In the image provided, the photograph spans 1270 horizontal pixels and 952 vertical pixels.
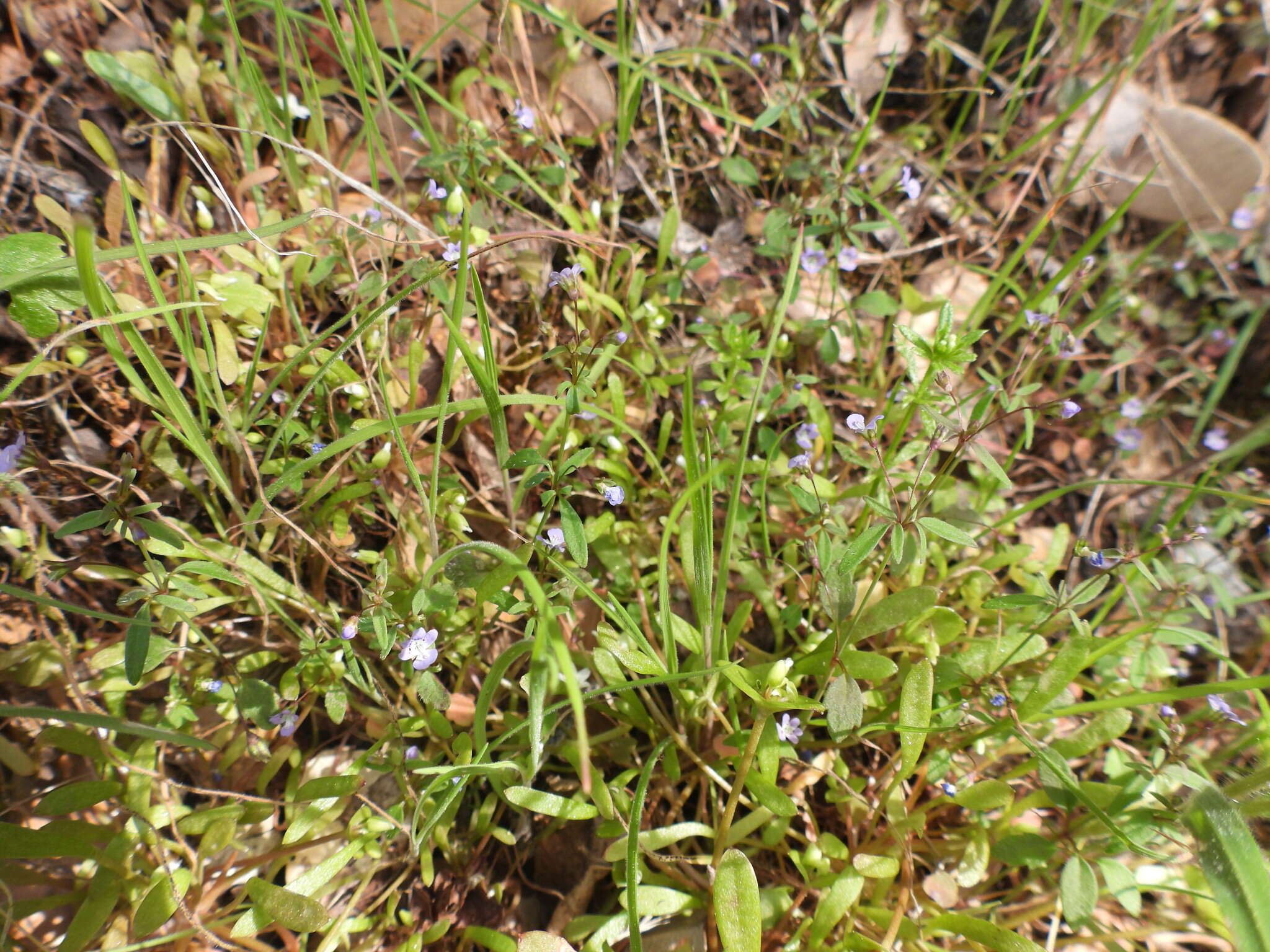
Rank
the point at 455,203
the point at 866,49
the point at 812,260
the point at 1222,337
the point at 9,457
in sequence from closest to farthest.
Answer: the point at 9,457, the point at 455,203, the point at 812,260, the point at 866,49, the point at 1222,337

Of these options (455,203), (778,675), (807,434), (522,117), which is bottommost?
(778,675)

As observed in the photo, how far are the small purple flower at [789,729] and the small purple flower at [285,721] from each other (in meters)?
1.06

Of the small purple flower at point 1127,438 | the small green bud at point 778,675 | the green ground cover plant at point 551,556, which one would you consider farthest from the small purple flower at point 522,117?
the small purple flower at point 1127,438

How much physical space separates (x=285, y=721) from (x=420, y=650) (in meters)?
0.41

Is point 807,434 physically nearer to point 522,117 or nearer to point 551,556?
point 551,556

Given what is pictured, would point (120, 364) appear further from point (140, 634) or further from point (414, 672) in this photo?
point (414, 672)

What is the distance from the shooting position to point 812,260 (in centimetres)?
225

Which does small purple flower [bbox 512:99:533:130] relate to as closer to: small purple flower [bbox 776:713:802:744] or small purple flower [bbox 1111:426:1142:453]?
small purple flower [bbox 776:713:802:744]

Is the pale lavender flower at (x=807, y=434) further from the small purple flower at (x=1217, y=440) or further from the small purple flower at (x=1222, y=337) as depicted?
the small purple flower at (x=1222, y=337)

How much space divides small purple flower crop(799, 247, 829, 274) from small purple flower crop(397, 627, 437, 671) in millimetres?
1532

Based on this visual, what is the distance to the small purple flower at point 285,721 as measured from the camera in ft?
5.16

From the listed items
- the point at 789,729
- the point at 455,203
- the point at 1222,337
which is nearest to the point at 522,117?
the point at 455,203

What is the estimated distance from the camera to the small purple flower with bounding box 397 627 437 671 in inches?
56.1

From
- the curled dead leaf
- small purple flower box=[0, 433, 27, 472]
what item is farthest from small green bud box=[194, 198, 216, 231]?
the curled dead leaf
